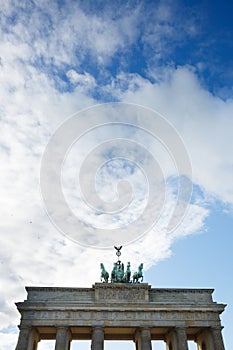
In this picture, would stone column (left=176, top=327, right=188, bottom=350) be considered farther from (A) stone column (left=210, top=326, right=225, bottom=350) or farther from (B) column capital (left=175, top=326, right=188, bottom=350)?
(A) stone column (left=210, top=326, right=225, bottom=350)

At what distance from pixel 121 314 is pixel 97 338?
3793 mm

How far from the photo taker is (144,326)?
40844mm

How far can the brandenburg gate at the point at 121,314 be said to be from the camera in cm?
4041

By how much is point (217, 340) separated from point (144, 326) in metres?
8.27

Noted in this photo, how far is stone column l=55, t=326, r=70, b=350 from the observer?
39166 millimetres

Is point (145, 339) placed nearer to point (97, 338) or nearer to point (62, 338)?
point (97, 338)

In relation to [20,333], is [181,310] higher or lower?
higher

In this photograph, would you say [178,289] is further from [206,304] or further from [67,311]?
[67,311]

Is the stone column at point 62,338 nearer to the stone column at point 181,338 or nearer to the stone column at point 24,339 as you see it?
the stone column at point 24,339

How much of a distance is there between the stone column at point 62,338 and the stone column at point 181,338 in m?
12.6

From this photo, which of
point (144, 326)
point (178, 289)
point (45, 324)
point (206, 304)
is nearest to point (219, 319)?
point (206, 304)

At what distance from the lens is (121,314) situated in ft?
136

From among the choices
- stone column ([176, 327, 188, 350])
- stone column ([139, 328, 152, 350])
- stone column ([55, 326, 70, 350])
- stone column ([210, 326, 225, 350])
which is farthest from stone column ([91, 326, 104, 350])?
stone column ([210, 326, 225, 350])

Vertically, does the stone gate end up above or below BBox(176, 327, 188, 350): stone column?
above
